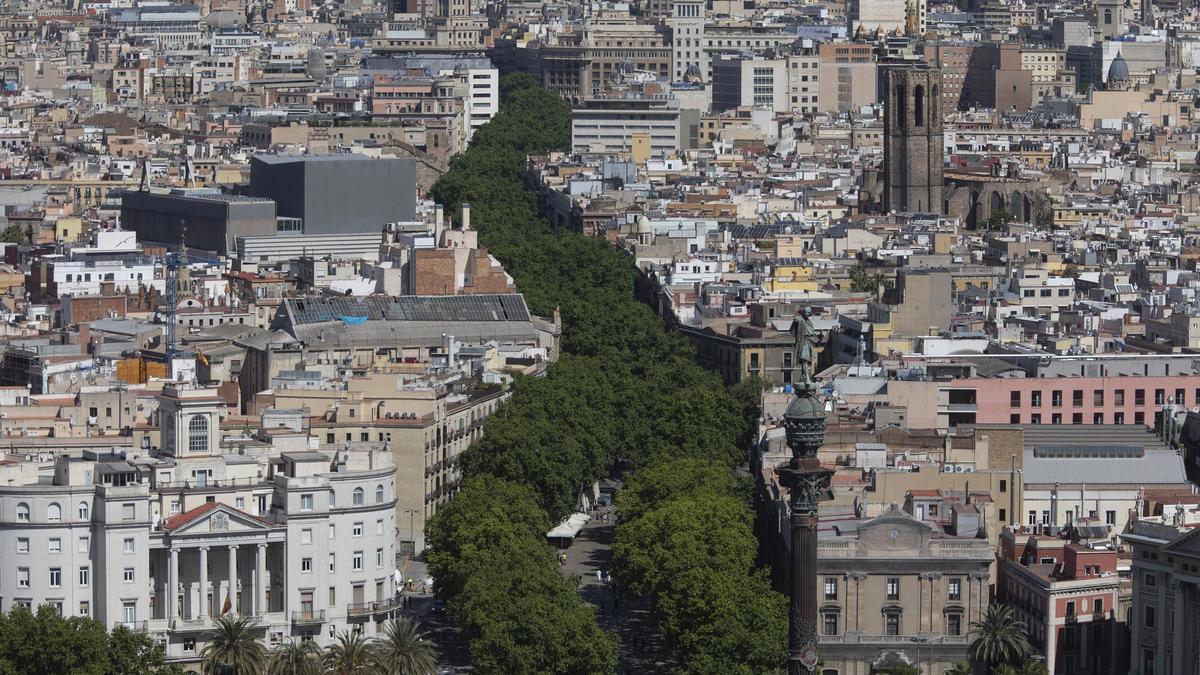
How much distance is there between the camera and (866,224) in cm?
15988

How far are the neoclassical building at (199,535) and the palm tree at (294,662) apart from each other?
4.71 metres

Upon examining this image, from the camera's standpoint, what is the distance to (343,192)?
163 metres

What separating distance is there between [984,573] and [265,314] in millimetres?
52486

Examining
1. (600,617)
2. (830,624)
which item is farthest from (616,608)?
(830,624)

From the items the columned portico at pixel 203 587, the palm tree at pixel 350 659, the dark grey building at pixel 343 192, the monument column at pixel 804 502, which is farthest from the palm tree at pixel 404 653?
the dark grey building at pixel 343 192

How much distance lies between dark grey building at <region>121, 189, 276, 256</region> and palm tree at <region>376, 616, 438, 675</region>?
82.9 m

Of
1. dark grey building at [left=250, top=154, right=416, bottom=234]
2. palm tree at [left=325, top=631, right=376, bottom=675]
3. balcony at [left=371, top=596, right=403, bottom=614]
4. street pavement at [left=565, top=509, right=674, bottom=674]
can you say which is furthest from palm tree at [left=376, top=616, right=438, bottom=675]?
dark grey building at [left=250, top=154, right=416, bottom=234]

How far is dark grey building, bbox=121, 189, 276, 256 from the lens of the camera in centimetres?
15475

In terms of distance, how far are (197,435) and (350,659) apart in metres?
11.2

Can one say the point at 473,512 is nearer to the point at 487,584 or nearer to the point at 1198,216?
the point at 487,584

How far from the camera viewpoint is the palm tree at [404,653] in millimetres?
69750

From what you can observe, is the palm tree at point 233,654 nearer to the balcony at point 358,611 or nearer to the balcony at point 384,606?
the balcony at point 358,611

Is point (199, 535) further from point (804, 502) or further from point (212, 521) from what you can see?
point (804, 502)

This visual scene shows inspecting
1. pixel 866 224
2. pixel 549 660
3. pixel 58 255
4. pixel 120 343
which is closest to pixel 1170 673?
pixel 549 660
